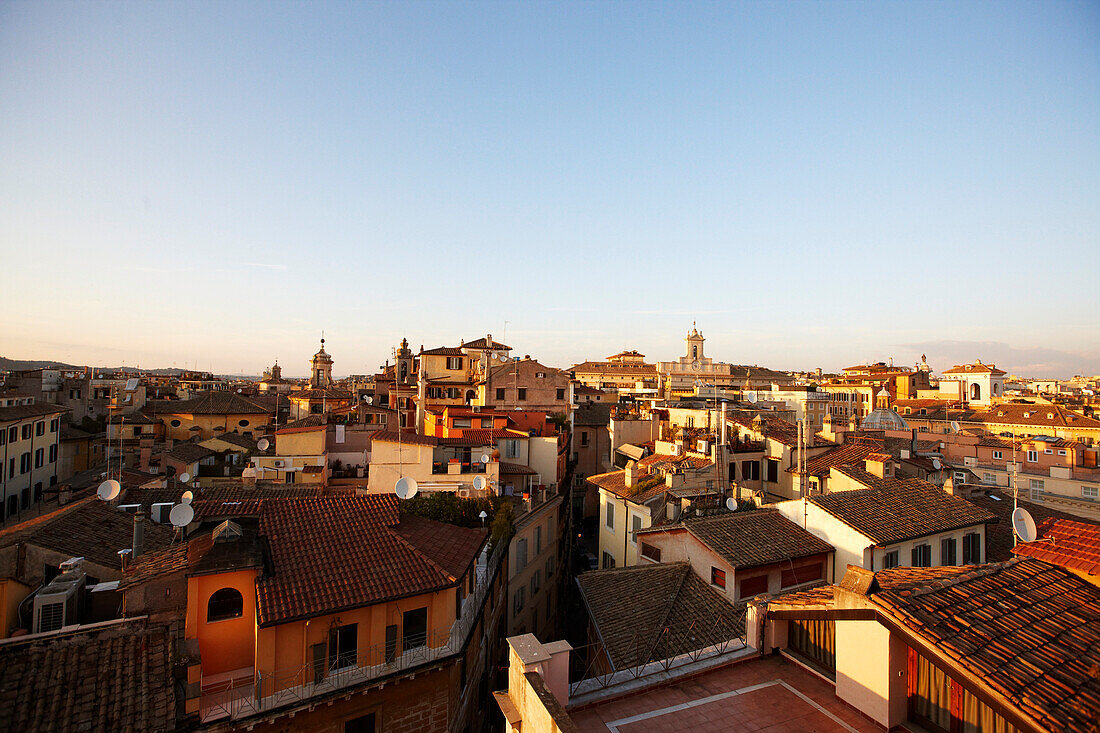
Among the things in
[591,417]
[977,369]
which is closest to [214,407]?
[591,417]

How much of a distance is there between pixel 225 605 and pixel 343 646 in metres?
2.59

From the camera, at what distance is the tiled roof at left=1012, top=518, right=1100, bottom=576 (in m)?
5.98

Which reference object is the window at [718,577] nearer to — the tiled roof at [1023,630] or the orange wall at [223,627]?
the tiled roof at [1023,630]

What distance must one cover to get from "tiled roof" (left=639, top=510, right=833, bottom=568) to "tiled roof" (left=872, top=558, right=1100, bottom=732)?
335 inches

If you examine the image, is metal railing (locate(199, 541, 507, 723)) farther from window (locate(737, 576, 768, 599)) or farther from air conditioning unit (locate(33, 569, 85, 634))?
window (locate(737, 576, 768, 599))

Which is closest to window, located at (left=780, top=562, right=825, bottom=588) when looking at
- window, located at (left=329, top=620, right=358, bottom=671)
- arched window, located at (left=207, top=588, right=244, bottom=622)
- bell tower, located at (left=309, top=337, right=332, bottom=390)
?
window, located at (left=329, top=620, right=358, bottom=671)

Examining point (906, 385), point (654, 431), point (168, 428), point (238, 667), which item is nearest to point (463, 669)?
point (238, 667)

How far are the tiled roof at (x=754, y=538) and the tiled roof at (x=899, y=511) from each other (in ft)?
3.66

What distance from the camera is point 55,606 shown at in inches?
461

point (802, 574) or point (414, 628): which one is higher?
point (802, 574)

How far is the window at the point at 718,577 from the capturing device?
571 inches

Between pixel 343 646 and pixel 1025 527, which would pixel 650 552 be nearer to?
pixel 343 646

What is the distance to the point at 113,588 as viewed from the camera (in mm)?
13086

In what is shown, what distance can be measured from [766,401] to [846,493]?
121 feet
